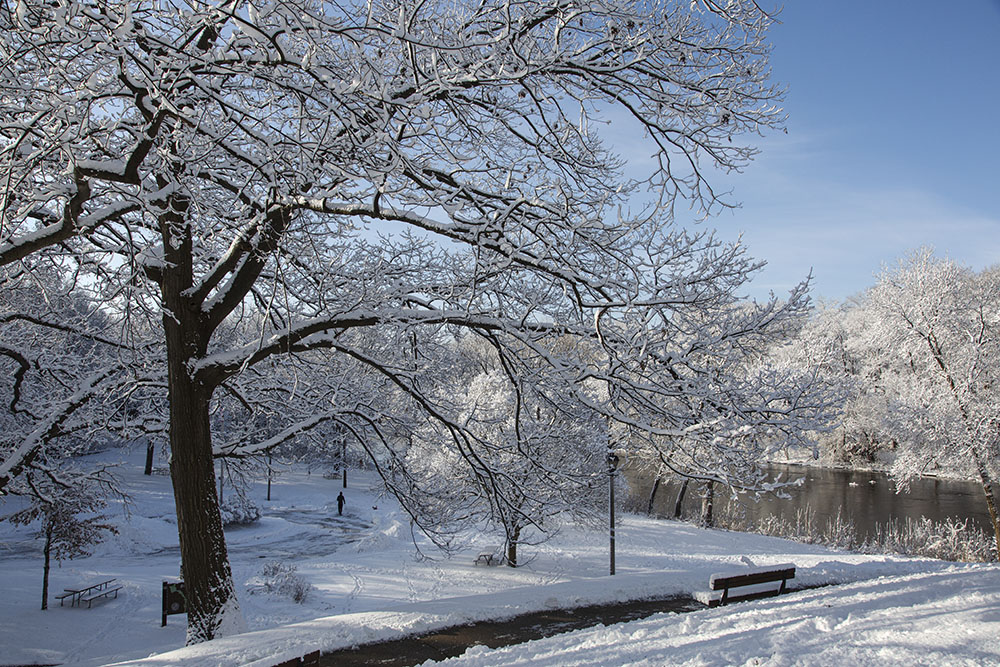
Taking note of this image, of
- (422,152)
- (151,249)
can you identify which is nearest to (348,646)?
(151,249)

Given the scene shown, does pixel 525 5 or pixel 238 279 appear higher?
pixel 525 5

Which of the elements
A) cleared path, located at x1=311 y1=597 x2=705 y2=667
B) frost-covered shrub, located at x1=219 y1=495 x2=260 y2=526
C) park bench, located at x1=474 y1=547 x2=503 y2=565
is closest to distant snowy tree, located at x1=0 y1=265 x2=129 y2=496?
cleared path, located at x1=311 y1=597 x2=705 y2=667

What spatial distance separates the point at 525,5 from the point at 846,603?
664 cm

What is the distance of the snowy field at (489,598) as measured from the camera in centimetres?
502

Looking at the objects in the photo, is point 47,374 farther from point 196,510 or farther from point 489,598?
point 489,598

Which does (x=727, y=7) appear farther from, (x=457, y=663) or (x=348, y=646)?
(x=348, y=646)

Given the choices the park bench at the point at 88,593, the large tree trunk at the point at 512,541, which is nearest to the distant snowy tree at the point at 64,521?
the park bench at the point at 88,593

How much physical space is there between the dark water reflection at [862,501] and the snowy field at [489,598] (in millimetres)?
4542

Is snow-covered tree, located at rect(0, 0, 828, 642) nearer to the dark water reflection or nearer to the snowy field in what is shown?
the snowy field

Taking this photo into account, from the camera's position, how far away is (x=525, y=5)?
550cm

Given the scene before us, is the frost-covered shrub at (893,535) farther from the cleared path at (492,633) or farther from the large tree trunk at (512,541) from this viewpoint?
the cleared path at (492,633)

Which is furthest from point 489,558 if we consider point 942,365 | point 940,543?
point 942,365

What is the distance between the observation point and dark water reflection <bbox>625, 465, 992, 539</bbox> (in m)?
24.9

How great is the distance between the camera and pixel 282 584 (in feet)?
55.9
